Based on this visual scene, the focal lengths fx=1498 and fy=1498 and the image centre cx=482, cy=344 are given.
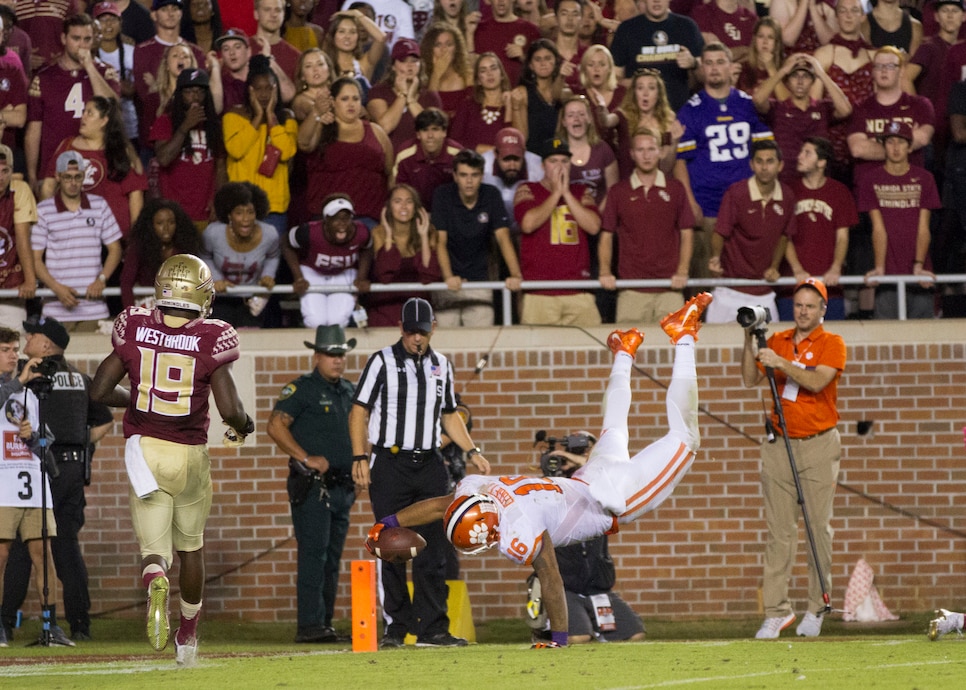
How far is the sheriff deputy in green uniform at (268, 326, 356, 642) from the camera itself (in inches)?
393

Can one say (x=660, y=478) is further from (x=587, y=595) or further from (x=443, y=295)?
(x=443, y=295)

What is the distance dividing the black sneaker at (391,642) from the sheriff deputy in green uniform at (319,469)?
0.81m

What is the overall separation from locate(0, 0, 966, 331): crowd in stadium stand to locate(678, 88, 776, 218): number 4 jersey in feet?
0.06

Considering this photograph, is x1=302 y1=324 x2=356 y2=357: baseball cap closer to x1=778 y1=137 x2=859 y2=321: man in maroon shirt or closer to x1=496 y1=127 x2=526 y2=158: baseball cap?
x1=496 y1=127 x2=526 y2=158: baseball cap

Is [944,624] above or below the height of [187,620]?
below

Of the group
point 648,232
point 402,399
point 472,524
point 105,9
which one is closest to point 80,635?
point 402,399

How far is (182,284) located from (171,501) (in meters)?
1.07

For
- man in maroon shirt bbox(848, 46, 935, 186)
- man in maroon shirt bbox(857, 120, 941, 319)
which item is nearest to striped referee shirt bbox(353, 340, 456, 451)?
man in maroon shirt bbox(857, 120, 941, 319)

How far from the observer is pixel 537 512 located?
772cm

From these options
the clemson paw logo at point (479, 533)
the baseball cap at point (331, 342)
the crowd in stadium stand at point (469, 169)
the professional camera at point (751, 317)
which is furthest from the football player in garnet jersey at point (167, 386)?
the crowd in stadium stand at point (469, 169)

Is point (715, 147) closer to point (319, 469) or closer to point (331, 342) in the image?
point (331, 342)

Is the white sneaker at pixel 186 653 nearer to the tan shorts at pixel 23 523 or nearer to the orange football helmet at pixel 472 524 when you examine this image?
the orange football helmet at pixel 472 524

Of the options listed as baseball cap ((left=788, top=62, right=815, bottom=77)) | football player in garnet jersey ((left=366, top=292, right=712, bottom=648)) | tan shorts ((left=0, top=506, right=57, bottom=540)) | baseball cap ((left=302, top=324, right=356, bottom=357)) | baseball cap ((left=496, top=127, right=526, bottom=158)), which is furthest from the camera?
baseball cap ((left=788, top=62, right=815, bottom=77))

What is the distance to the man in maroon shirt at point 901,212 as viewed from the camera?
11.3m
